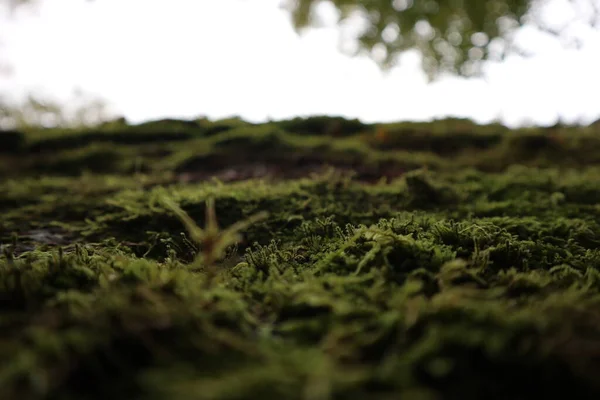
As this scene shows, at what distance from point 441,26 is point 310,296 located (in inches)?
315

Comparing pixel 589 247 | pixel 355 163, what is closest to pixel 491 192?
pixel 589 247

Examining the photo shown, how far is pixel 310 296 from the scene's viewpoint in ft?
3.82

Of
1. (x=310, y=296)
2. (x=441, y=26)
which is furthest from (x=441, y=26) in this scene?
(x=310, y=296)

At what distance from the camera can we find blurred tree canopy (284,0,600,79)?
7.00 meters

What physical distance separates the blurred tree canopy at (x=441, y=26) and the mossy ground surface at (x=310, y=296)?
515 centimetres

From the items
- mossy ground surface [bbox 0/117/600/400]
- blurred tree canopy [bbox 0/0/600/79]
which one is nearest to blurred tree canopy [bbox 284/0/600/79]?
blurred tree canopy [bbox 0/0/600/79]

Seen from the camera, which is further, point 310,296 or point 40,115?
point 40,115

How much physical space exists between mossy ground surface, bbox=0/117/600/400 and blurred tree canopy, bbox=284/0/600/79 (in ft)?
16.9

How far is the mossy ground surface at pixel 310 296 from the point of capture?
811 millimetres

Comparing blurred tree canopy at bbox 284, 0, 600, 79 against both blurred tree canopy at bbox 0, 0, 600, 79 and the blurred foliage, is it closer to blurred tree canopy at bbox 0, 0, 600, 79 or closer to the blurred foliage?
blurred tree canopy at bbox 0, 0, 600, 79

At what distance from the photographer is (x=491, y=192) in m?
3.11

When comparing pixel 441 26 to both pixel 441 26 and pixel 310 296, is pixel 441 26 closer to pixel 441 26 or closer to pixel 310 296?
pixel 441 26

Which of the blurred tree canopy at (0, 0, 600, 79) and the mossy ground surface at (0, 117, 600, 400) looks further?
the blurred tree canopy at (0, 0, 600, 79)

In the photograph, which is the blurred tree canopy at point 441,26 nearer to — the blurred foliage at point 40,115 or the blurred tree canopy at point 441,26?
the blurred tree canopy at point 441,26
